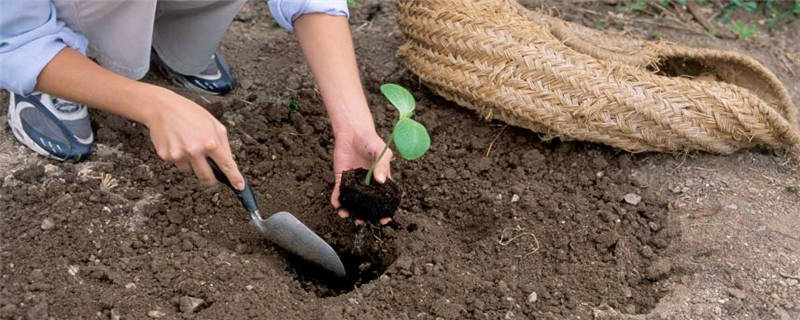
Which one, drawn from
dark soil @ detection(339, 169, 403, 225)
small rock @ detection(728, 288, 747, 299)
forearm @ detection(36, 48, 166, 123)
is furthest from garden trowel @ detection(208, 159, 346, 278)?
small rock @ detection(728, 288, 747, 299)

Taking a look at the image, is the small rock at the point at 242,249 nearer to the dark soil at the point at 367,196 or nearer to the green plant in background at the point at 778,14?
the dark soil at the point at 367,196

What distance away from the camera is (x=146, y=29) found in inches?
74.6

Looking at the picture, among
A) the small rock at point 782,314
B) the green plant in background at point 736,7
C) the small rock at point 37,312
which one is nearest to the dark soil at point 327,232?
the small rock at point 37,312

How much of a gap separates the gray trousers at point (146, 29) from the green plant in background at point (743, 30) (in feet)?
5.48

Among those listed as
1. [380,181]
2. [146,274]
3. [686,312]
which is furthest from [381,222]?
[686,312]

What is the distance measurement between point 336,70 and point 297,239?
395 mm

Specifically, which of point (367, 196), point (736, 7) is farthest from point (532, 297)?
point (736, 7)

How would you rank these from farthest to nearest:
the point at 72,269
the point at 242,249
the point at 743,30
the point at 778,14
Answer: the point at 778,14 → the point at 743,30 → the point at 242,249 → the point at 72,269

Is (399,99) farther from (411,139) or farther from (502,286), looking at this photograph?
(502,286)

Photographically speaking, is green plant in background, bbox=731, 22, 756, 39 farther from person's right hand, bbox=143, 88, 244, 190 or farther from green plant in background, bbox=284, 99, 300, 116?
person's right hand, bbox=143, 88, 244, 190

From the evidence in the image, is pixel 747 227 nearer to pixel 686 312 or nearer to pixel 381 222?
pixel 686 312

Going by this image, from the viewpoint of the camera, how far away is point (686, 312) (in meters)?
1.69

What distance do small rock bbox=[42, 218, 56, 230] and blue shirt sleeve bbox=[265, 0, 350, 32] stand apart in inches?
26.6

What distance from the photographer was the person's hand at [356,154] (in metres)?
1.75
